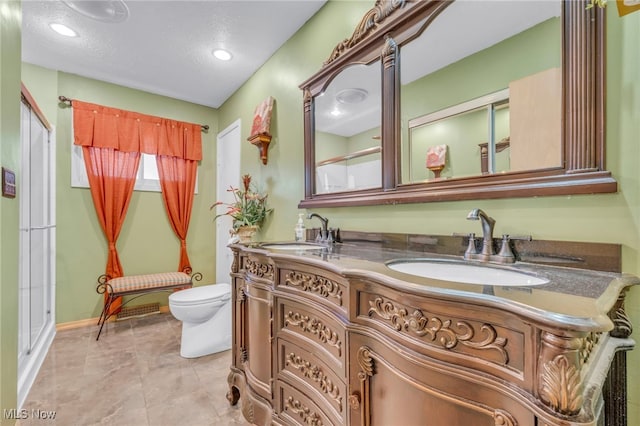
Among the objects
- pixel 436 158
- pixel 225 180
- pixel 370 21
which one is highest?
pixel 370 21

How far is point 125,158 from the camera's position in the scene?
3.00 meters

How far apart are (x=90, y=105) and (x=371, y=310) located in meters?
3.54

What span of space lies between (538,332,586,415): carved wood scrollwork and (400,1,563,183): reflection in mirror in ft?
2.25

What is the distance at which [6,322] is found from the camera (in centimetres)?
128

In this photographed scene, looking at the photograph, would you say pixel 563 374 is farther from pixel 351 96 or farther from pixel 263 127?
pixel 263 127

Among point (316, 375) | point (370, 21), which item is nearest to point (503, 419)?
point (316, 375)

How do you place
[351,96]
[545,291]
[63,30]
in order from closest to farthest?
[545,291]
[351,96]
[63,30]

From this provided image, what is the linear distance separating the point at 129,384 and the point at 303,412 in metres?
1.46

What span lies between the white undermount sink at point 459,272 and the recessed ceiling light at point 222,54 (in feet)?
7.84

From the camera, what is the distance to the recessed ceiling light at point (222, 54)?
236cm

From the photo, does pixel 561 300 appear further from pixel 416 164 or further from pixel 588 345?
pixel 416 164

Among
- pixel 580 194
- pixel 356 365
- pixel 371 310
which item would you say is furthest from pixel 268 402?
pixel 580 194

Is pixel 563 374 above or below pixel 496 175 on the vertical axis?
below

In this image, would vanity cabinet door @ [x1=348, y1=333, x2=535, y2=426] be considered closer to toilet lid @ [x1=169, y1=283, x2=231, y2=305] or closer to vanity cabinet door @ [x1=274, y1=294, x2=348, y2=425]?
vanity cabinet door @ [x1=274, y1=294, x2=348, y2=425]
